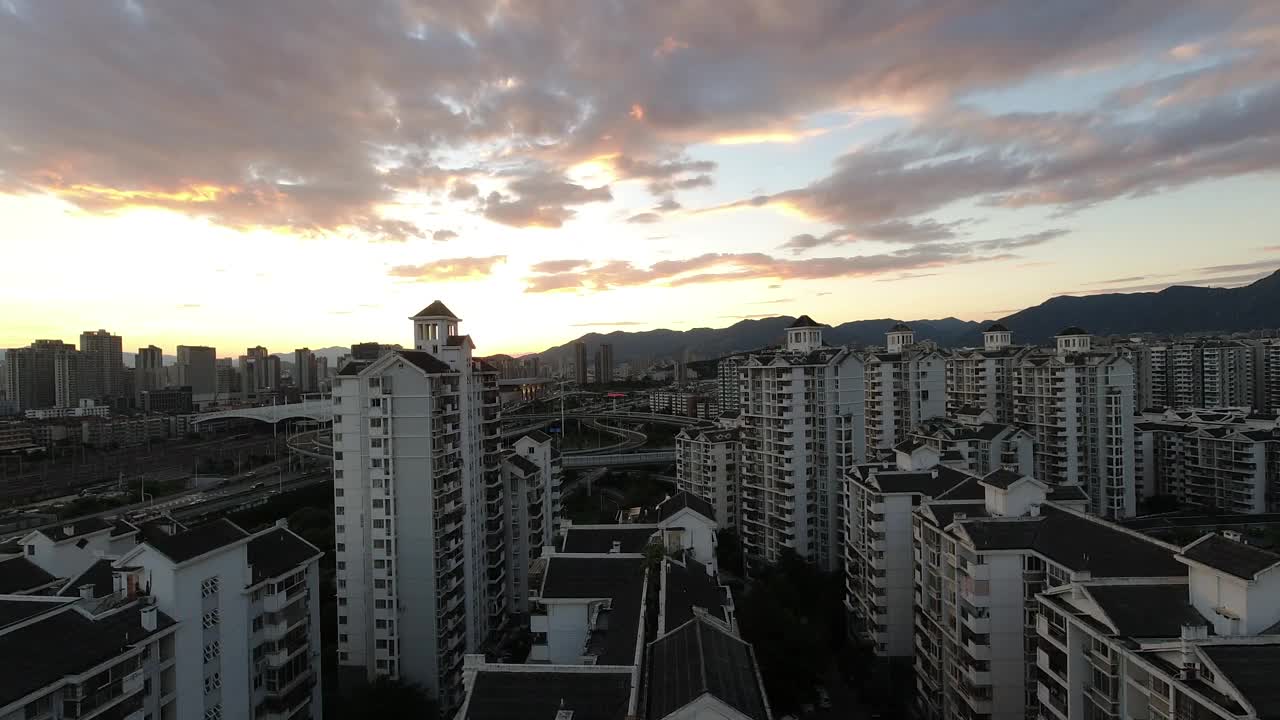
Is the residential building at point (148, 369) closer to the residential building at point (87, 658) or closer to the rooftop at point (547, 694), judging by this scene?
the residential building at point (87, 658)

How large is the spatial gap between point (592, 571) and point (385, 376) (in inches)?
307

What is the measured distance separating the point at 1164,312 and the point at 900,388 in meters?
167

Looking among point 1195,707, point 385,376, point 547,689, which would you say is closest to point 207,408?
point 385,376

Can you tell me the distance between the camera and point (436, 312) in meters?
21.8

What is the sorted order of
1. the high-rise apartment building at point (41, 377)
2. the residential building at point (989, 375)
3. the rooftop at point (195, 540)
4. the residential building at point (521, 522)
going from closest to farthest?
the rooftop at point (195, 540), the residential building at point (521, 522), the residential building at point (989, 375), the high-rise apartment building at point (41, 377)

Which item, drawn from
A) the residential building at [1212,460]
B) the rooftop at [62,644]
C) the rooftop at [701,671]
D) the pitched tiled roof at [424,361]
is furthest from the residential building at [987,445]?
the rooftop at [62,644]

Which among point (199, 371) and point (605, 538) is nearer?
point (605, 538)

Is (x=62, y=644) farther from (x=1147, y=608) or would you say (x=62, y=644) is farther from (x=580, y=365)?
(x=580, y=365)

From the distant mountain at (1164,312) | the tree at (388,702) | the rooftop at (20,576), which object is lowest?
the tree at (388,702)

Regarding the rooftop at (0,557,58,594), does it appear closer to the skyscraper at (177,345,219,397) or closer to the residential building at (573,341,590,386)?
the skyscraper at (177,345,219,397)

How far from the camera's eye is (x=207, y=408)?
92938 millimetres

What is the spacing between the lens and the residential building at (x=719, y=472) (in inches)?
1368

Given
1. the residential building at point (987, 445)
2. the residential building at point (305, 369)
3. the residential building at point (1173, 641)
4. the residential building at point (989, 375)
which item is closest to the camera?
the residential building at point (1173, 641)

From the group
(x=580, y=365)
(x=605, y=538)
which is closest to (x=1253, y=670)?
(x=605, y=538)
